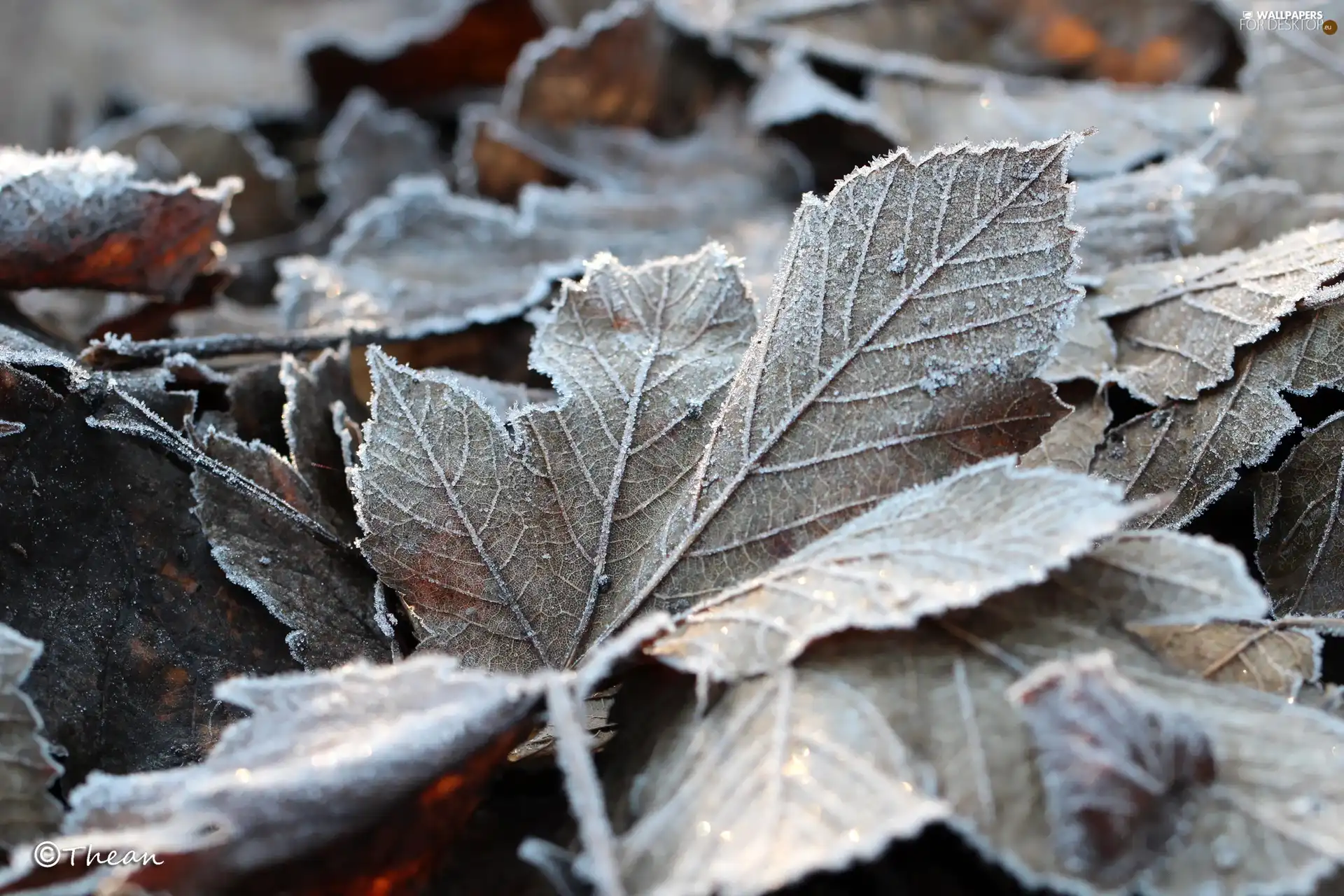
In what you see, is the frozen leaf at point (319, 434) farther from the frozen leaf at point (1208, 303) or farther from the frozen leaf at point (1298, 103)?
the frozen leaf at point (1298, 103)

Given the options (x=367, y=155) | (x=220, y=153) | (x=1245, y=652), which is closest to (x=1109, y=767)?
(x=1245, y=652)

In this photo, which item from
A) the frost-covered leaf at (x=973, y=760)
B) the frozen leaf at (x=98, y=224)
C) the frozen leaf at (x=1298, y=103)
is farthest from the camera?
the frozen leaf at (x=1298, y=103)

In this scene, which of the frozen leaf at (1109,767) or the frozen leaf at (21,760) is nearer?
the frozen leaf at (1109,767)

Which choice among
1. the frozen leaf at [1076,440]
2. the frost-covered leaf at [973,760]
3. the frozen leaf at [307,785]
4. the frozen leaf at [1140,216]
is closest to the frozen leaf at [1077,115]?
the frozen leaf at [1140,216]

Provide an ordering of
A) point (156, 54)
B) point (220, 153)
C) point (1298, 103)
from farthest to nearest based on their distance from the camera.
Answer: point (156, 54), point (220, 153), point (1298, 103)

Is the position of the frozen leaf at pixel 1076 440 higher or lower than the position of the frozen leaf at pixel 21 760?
higher

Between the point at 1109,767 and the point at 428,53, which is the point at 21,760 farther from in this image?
the point at 428,53

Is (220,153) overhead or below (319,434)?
overhead
